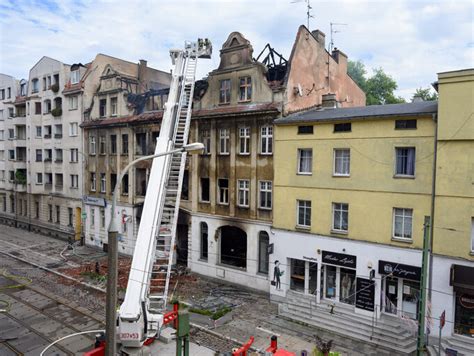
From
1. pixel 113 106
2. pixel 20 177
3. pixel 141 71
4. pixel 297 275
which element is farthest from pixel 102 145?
pixel 297 275

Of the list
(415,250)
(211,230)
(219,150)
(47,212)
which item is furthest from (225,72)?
(47,212)

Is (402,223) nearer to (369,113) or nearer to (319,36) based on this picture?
(369,113)

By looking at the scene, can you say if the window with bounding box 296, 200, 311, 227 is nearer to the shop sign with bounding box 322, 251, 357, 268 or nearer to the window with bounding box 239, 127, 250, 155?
the shop sign with bounding box 322, 251, 357, 268

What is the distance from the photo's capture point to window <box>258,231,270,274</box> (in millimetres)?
24203

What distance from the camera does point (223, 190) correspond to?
86.6ft

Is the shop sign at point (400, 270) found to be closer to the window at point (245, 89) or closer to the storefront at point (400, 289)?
the storefront at point (400, 289)

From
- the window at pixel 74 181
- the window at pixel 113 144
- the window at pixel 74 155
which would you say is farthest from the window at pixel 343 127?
the window at pixel 74 181

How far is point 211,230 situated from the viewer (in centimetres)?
2669

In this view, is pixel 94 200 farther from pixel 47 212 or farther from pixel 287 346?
pixel 287 346

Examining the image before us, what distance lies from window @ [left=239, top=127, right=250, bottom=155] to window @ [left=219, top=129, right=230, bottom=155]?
3.85ft

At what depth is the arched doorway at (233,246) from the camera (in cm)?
2550

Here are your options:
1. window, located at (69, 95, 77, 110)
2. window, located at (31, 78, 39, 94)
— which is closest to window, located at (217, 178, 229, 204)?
window, located at (69, 95, 77, 110)

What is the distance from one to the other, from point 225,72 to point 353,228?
1416 centimetres

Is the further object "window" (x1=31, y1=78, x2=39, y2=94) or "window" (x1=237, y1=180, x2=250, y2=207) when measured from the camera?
"window" (x1=31, y1=78, x2=39, y2=94)
